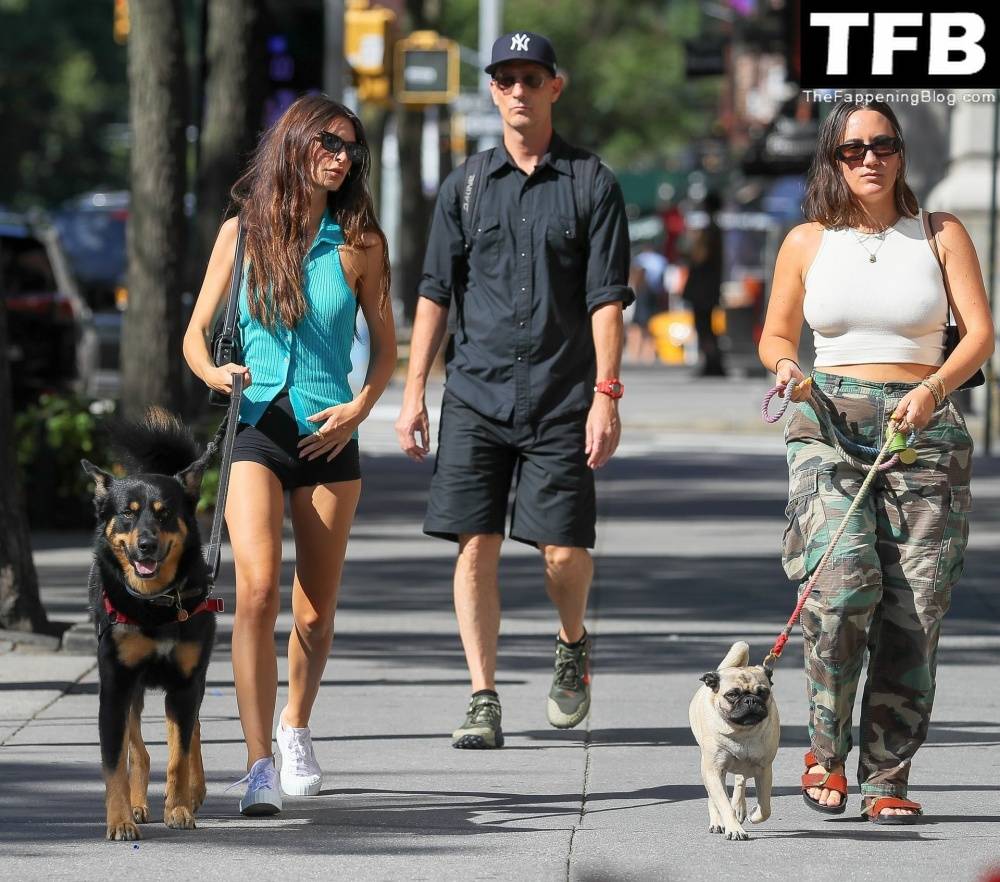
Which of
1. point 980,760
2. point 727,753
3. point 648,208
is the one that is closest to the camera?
point 727,753

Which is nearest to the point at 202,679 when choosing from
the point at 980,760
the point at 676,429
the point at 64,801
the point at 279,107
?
the point at 64,801

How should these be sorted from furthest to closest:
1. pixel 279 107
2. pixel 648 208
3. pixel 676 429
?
pixel 648 208 < pixel 676 429 < pixel 279 107

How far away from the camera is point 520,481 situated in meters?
7.22

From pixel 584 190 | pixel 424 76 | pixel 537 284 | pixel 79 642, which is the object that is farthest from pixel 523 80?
pixel 424 76

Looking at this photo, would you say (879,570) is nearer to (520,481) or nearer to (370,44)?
(520,481)

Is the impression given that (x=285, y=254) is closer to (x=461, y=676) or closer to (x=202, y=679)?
(x=202, y=679)

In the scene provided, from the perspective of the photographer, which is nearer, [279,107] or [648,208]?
[279,107]

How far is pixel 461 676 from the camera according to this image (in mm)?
8578

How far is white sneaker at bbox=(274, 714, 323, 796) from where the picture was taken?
6.34 metres

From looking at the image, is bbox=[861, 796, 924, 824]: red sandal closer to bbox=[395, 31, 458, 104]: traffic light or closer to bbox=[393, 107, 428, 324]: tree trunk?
bbox=[395, 31, 458, 104]: traffic light

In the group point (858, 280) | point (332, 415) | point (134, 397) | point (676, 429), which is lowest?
point (676, 429)

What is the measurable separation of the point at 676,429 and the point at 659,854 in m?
15.3

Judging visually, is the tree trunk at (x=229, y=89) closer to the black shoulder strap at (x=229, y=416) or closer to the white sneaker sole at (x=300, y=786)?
the black shoulder strap at (x=229, y=416)

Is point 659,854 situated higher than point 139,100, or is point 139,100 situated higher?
point 139,100
